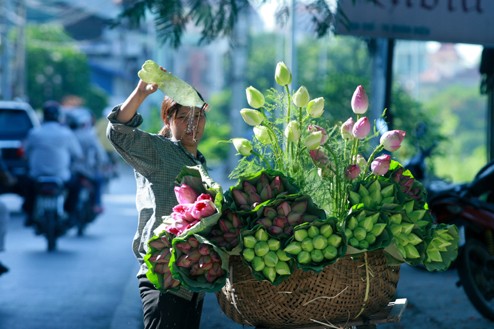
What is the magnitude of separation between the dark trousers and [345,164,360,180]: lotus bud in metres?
0.94

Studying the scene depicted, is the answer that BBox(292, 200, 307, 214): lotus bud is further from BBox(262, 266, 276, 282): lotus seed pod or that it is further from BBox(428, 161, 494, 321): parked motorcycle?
BBox(428, 161, 494, 321): parked motorcycle

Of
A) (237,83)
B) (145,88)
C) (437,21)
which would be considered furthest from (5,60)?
(145,88)

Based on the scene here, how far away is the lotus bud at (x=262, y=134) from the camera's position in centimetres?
411

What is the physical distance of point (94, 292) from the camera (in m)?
10.3

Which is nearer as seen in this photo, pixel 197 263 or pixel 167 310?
pixel 197 263

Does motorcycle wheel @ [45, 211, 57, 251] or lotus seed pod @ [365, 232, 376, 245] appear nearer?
lotus seed pod @ [365, 232, 376, 245]

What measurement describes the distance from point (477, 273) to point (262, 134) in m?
4.55

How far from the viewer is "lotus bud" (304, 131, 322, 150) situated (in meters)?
4.02

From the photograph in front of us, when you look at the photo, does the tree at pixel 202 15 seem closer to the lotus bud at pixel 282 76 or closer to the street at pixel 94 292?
the street at pixel 94 292

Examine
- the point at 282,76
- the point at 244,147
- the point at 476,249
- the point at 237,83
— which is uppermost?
the point at 237,83

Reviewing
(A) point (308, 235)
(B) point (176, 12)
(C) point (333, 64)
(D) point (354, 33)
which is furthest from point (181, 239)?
(C) point (333, 64)

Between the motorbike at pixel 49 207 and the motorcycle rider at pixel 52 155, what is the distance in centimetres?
27

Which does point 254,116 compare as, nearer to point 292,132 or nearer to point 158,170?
point 292,132

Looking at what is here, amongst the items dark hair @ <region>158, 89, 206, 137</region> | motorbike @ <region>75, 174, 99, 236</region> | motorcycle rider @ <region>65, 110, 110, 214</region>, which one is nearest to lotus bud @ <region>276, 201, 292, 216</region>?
dark hair @ <region>158, 89, 206, 137</region>
